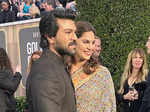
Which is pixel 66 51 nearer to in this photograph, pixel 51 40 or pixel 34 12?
pixel 51 40

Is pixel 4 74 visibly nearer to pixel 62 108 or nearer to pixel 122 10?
pixel 122 10

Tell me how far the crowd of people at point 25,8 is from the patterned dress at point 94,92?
23.8ft

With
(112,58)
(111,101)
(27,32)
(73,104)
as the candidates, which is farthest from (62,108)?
(27,32)

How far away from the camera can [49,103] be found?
10.1ft

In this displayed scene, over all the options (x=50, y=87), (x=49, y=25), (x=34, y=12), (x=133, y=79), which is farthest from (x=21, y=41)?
(x=50, y=87)

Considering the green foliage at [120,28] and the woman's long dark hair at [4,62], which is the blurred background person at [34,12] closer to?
the green foliage at [120,28]

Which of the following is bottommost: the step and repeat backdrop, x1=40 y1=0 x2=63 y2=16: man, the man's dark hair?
the step and repeat backdrop

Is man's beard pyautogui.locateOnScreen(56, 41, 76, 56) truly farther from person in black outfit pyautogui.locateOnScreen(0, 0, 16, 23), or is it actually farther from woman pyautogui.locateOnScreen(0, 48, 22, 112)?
person in black outfit pyautogui.locateOnScreen(0, 0, 16, 23)

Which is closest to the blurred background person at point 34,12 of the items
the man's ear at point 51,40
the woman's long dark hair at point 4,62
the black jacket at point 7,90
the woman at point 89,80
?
the woman's long dark hair at point 4,62

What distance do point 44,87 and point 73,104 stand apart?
34 cm

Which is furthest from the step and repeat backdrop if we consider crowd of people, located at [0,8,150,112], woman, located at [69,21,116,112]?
woman, located at [69,21,116,112]

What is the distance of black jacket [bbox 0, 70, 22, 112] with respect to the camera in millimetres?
6660

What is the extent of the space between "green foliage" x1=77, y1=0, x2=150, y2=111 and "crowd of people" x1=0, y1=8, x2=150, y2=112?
20.7 inches

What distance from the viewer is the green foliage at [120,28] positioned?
740 centimetres
